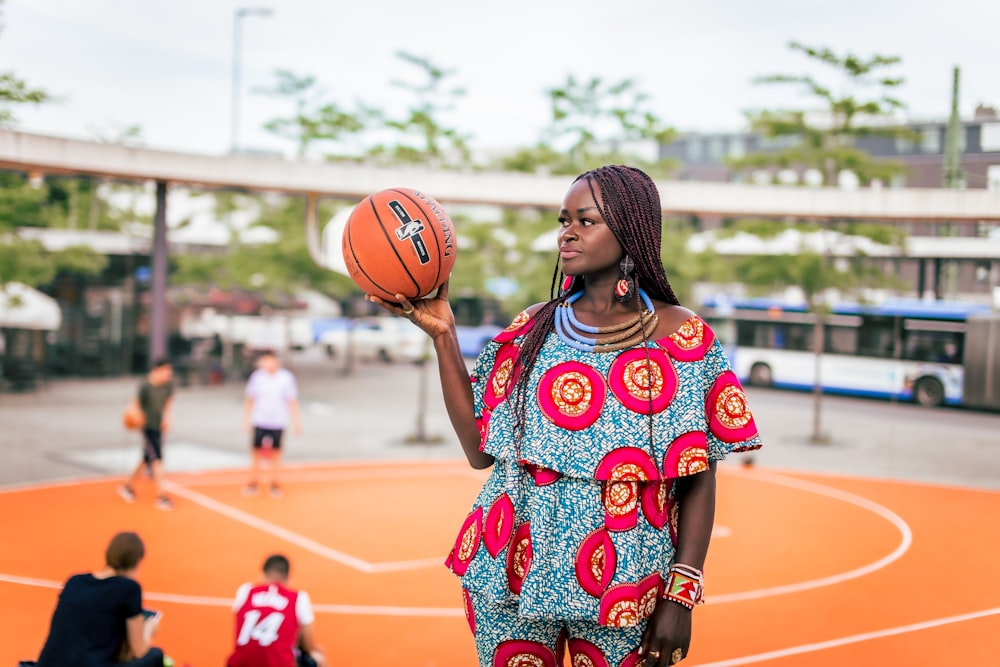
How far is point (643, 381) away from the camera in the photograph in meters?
2.43

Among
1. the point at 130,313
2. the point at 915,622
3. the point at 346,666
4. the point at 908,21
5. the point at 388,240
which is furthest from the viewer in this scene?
the point at 130,313

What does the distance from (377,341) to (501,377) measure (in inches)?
516

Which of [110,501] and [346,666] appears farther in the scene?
[110,501]

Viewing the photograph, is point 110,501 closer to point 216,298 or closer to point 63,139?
point 63,139

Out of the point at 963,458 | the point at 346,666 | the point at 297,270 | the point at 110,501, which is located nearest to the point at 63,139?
the point at 110,501

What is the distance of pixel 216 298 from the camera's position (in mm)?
15586

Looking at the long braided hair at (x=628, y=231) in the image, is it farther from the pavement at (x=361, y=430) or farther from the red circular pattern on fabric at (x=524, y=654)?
the pavement at (x=361, y=430)

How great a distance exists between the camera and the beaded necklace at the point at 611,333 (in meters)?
2.49

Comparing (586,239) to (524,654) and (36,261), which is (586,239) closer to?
(524,654)

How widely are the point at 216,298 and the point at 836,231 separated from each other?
9847 millimetres

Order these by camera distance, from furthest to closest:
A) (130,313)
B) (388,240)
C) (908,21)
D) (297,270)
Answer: (297,270) < (130,313) < (908,21) < (388,240)

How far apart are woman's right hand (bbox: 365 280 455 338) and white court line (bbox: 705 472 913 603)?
5.34 m

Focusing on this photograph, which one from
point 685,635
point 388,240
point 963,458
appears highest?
point 388,240

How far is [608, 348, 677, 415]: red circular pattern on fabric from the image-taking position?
2.42 meters
